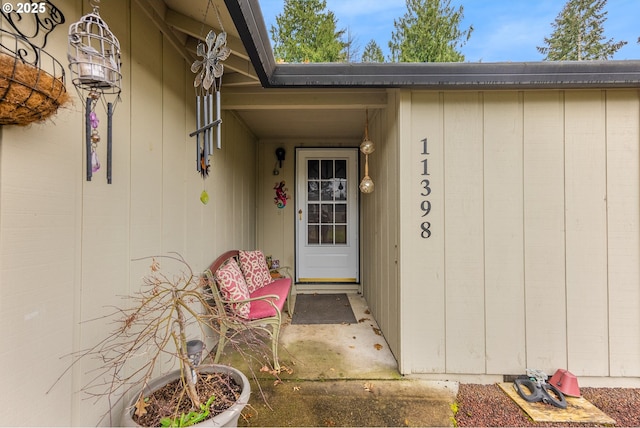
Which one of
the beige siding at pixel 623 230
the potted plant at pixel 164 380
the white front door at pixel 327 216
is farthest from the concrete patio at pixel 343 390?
the white front door at pixel 327 216

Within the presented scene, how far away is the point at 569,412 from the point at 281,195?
3591 mm

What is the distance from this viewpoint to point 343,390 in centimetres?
179

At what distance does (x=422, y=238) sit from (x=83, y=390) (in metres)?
2.07

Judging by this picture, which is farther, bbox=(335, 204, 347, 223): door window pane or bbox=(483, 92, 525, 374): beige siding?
bbox=(335, 204, 347, 223): door window pane

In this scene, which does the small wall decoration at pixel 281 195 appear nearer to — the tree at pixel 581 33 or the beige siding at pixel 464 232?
the beige siding at pixel 464 232

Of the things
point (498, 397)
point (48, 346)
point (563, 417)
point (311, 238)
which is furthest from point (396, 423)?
point (311, 238)

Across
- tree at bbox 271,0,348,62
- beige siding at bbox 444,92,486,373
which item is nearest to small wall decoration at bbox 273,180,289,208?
beige siding at bbox 444,92,486,373

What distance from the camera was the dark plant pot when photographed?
104cm

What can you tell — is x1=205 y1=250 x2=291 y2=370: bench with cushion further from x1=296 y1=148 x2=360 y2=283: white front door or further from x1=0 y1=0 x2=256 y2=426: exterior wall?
x1=296 y1=148 x2=360 y2=283: white front door

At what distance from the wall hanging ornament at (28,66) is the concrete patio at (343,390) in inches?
54.1

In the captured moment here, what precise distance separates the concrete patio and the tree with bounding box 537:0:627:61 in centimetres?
1095

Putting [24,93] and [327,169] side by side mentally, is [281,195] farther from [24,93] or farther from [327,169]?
[24,93]

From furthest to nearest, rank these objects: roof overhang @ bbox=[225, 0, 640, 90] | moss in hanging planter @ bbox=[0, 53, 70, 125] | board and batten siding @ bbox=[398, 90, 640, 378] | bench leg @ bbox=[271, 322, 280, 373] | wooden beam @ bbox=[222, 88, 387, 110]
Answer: wooden beam @ bbox=[222, 88, 387, 110]
bench leg @ bbox=[271, 322, 280, 373]
board and batten siding @ bbox=[398, 90, 640, 378]
roof overhang @ bbox=[225, 0, 640, 90]
moss in hanging planter @ bbox=[0, 53, 70, 125]

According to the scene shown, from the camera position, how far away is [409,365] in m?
1.92
